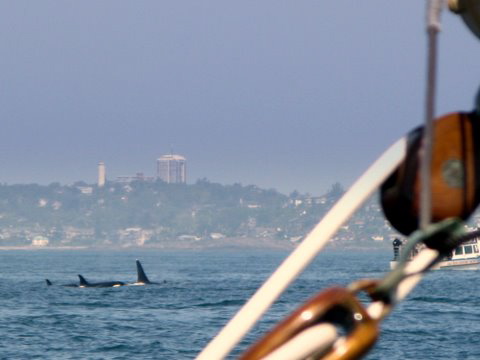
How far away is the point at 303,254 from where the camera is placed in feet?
10.5

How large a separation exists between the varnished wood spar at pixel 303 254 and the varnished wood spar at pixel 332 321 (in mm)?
113

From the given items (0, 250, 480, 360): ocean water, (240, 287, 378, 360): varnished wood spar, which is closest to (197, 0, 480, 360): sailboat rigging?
(240, 287, 378, 360): varnished wood spar

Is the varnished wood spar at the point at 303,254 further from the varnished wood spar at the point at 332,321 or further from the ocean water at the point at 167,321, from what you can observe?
the ocean water at the point at 167,321

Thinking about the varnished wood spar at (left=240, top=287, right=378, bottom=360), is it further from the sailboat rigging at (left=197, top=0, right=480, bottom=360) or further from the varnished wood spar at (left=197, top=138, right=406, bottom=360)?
the varnished wood spar at (left=197, top=138, right=406, bottom=360)

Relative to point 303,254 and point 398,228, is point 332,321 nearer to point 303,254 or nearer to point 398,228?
point 303,254

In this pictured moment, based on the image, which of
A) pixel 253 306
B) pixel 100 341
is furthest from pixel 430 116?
A: pixel 100 341

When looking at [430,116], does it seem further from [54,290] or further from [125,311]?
[54,290]

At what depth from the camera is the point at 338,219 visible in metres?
3.21

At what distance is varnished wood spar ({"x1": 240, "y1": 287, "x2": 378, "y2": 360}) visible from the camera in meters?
3.00

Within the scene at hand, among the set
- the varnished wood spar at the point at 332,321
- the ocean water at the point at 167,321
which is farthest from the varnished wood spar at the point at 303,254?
the ocean water at the point at 167,321

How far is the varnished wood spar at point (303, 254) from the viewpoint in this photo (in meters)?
3.13

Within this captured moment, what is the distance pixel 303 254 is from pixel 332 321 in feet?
0.74

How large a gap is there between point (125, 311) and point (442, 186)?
225 feet

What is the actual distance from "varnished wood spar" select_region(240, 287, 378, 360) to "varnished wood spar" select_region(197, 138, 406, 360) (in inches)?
4.5
